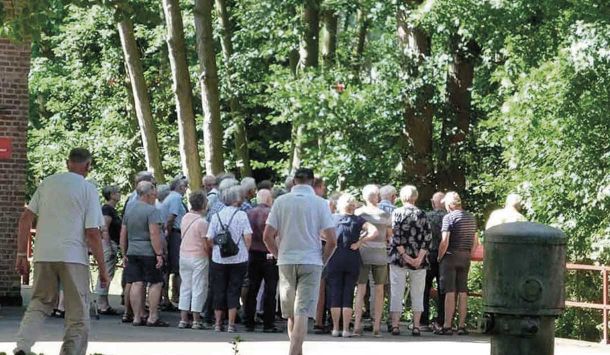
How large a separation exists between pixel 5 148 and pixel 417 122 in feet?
29.5

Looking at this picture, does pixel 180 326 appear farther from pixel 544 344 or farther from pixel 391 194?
pixel 544 344

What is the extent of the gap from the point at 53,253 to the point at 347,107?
14949 mm

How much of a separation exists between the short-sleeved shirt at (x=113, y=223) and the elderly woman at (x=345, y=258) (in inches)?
130


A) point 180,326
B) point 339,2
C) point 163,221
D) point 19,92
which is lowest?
point 180,326

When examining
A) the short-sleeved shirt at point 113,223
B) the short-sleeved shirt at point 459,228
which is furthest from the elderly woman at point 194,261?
the short-sleeved shirt at point 459,228

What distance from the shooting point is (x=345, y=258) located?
64.8ft

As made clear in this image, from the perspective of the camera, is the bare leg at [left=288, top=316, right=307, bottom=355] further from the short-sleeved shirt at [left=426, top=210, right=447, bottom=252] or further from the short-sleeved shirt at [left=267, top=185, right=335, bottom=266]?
the short-sleeved shirt at [left=426, top=210, right=447, bottom=252]

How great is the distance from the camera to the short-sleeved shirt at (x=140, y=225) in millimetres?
20094

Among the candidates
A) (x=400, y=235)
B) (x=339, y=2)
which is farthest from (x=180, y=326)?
(x=339, y=2)

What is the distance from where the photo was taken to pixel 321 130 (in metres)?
29.2

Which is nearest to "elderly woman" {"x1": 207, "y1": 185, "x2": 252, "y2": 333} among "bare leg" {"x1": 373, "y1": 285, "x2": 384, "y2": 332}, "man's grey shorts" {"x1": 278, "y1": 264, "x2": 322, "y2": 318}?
"bare leg" {"x1": 373, "y1": 285, "x2": 384, "y2": 332}

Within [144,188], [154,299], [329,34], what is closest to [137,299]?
[154,299]

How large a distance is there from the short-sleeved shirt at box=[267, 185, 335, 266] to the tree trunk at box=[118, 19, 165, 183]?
18.6 meters

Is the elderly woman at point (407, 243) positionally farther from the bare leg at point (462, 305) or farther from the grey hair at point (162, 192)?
the grey hair at point (162, 192)
